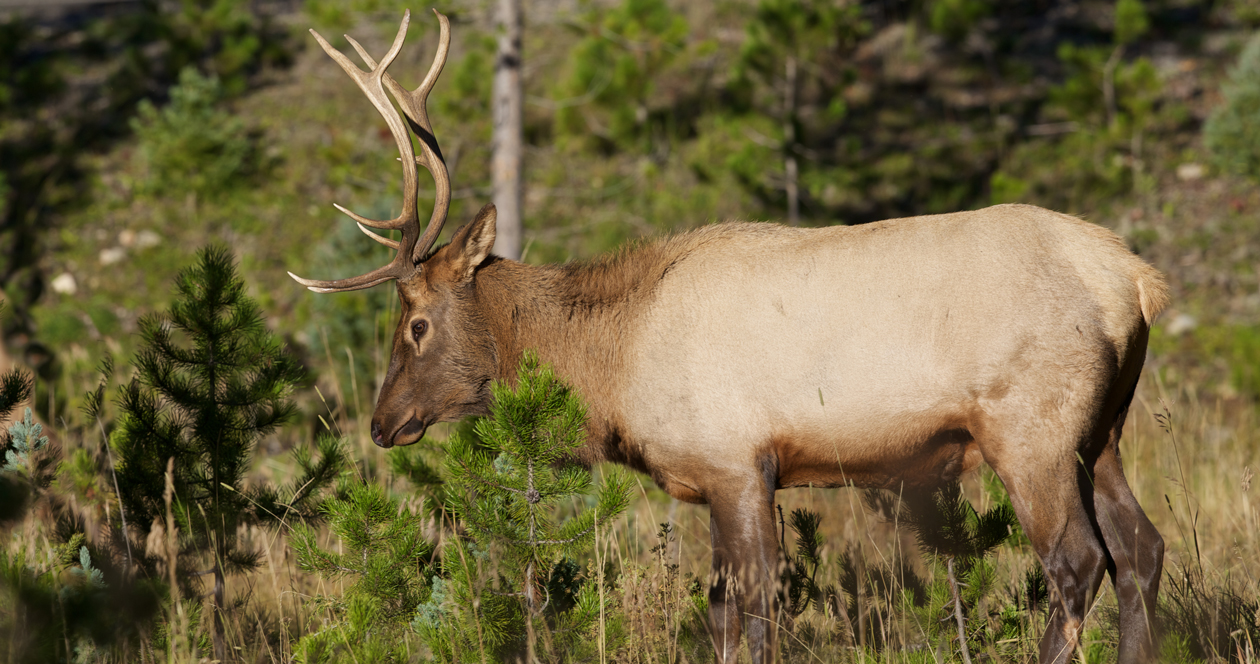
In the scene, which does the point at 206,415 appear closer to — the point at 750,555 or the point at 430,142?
the point at 430,142

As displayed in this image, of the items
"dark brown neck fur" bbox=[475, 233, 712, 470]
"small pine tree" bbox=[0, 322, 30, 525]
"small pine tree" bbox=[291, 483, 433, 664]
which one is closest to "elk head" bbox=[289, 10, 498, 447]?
"dark brown neck fur" bbox=[475, 233, 712, 470]

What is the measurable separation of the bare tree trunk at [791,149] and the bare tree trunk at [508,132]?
523cm

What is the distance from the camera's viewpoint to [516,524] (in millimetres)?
3559

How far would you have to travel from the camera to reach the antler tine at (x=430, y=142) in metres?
4.57

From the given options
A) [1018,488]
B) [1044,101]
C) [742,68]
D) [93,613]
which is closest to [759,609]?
[1018,488]

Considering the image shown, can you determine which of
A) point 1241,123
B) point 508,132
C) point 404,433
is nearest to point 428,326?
point 404,433

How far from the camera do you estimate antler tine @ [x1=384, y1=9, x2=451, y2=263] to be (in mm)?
4574

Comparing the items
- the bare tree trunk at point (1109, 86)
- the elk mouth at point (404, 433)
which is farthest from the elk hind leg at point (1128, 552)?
the bare tree trunk at point (1109, 86)

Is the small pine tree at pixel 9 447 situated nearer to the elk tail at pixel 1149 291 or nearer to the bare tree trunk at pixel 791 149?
the elk tail at pixel 1149 291

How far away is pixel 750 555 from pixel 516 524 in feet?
3.23

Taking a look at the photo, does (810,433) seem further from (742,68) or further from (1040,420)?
(742,68)

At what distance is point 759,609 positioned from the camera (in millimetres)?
3869

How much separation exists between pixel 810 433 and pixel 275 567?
125 inches

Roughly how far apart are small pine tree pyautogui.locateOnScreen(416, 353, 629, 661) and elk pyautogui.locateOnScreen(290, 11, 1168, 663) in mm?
622
